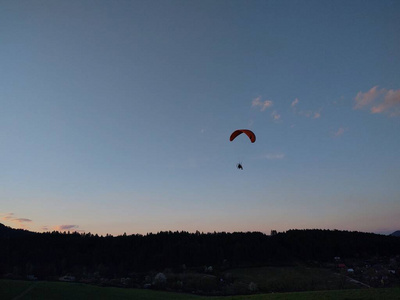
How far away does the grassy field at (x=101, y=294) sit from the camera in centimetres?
3572

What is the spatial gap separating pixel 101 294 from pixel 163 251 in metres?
64.0

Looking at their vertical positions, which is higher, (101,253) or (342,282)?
(101,253)

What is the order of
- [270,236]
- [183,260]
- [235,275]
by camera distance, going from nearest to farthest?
[235,275] < [183,260] < [270,236]

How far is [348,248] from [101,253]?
82.2 metres

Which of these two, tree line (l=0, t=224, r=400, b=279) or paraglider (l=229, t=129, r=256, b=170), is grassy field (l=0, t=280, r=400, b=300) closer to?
paraglider (l=229, t=129, r=256, b=170)

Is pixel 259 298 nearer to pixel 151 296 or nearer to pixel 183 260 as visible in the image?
pixel 151 296

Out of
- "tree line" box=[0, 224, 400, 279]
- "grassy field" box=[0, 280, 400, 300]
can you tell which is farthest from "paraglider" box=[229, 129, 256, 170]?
"tree line" box=[0, 224, 400, 279]

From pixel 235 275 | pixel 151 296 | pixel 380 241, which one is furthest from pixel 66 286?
pixel 380 241

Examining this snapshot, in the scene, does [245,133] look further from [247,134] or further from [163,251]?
[163,251]

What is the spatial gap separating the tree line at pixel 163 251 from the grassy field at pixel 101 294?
47.1m

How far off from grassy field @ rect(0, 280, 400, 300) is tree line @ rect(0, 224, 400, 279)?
4711cm

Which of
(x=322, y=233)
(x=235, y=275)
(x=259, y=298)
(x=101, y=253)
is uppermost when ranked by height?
(x=322, y=233)

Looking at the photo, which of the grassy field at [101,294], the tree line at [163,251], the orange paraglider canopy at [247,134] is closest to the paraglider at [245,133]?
the orange paraglider canopy at [247,134]

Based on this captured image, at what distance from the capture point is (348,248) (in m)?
117
